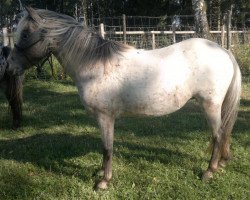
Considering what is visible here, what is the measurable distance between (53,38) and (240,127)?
3.75 meters

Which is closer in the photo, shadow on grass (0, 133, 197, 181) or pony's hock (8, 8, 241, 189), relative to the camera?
pony's hock (8, 8, 241, 189)

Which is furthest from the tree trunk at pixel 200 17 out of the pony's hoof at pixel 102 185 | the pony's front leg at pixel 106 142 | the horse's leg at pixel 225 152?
the pony's hoof at pixel 102 185

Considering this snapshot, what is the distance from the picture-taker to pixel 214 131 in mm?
3979

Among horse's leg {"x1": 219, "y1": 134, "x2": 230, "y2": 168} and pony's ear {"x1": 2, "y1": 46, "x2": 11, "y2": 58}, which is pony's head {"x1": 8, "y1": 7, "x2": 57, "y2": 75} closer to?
horse's leg {"x1": 219, "y1": 134, "x2": 230, "y2": 168}

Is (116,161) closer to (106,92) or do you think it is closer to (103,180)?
(103,180)

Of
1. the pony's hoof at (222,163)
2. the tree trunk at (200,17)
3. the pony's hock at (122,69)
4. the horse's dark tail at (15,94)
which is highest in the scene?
the tree trunk at (200,17)

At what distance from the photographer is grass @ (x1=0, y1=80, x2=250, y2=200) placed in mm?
3834

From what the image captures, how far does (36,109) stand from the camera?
7.84 metres

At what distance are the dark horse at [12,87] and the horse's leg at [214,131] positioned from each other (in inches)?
144

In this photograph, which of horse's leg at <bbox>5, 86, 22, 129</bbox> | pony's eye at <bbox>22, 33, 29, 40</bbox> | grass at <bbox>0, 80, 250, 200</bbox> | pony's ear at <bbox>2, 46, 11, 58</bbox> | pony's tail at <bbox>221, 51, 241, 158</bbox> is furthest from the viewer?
→ horse's leg at <bbox>5, 86, 22, 129</bbox>

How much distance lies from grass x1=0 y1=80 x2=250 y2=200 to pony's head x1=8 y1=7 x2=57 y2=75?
1.43 metres

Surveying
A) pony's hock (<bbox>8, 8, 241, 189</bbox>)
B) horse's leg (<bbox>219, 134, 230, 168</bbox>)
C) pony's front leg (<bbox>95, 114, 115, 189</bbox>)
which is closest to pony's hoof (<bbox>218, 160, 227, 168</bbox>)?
horse's leg (<bbox>219, 134, 230, 168</bbox>)

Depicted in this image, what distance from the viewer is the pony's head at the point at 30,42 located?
349cm

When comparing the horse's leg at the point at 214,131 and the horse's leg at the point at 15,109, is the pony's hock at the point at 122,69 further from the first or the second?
the horse's leg at the point at 15,109
